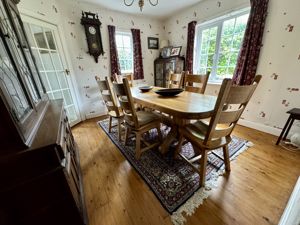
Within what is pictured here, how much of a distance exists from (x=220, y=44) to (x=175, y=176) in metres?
2.70

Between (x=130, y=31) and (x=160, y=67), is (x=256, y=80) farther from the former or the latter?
(x=130, y=31)


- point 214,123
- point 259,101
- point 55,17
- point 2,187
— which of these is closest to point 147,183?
point 214,123

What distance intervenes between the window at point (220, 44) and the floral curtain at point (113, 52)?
74.8 inches

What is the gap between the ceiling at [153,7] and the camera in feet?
8.75

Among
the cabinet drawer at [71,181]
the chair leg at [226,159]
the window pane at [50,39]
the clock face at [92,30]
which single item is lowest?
the chair leg at [226,159]

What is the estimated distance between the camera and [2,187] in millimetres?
591

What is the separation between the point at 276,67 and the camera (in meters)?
2.00

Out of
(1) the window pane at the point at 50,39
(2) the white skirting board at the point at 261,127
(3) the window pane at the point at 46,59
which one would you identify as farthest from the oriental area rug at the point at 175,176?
(1) the window pane at the point at 50,39

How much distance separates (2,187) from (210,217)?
51.7 inches

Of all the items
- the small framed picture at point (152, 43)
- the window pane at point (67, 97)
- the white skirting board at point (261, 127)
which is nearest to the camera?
the white skirting board at point (261, 127)

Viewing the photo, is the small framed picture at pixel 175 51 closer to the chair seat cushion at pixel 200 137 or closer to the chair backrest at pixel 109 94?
the chair backrest at pixel 109 94

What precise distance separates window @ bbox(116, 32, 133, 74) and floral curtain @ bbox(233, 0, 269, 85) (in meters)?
2.51

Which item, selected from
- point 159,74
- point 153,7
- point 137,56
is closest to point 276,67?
point 159,74

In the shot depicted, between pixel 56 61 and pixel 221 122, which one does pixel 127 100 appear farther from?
pixel 56 61
